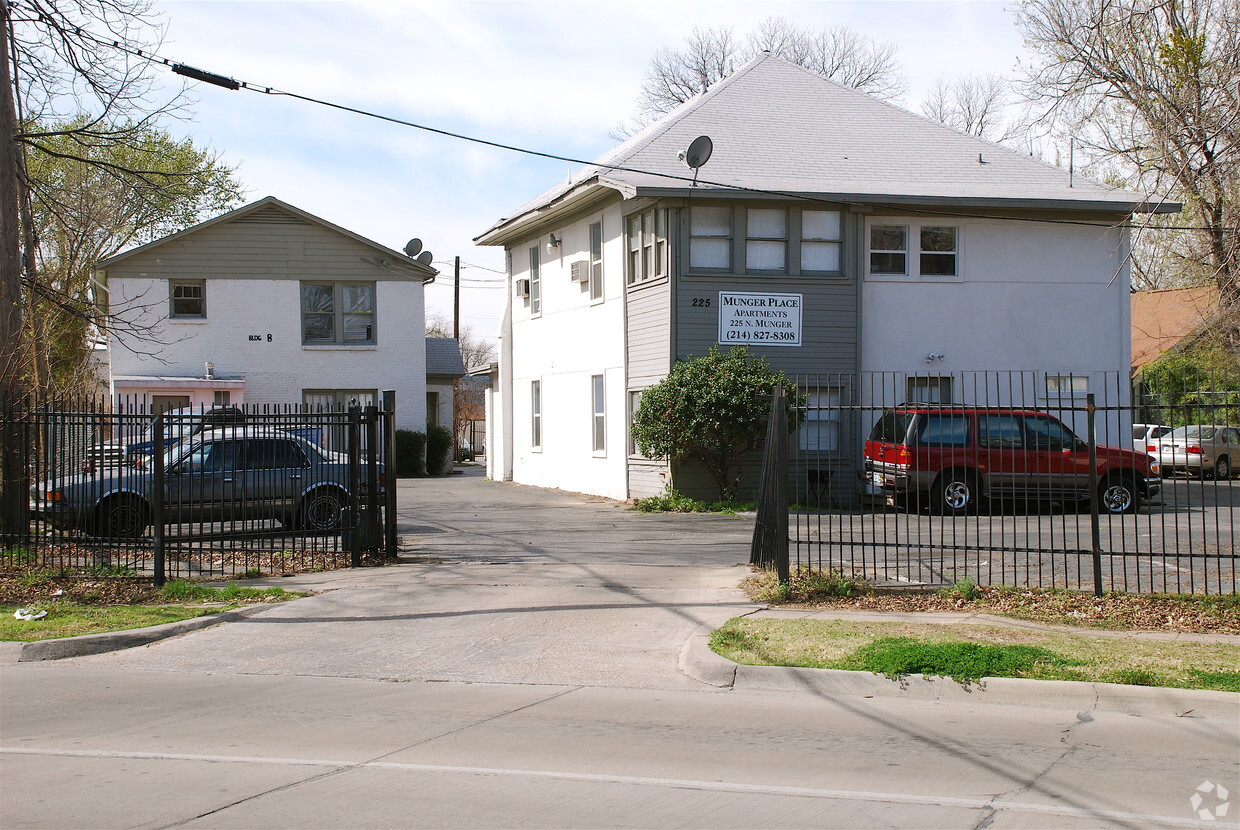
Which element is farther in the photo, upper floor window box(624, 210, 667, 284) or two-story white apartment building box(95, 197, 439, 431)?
two-story white apartment building box(95, 197, 439, 431)

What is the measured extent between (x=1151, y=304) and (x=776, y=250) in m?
28.9

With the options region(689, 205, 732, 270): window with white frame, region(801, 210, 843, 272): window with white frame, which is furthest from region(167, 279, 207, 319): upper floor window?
region(801, 210, 843, 272): window with white frame

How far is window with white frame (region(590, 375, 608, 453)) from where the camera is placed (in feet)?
82.1

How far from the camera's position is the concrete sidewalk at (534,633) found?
813cm

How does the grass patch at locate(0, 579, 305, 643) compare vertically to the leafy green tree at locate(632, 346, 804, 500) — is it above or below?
below

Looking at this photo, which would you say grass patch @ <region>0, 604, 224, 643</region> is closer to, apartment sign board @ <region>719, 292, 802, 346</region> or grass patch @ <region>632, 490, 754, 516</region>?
grass patch @ <region>632, 490, 754, 516</region>

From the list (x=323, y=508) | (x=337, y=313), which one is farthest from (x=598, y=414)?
(x=337, y=313)

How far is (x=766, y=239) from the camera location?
22.1 m

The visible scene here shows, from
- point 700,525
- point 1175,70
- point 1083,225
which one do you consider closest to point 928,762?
point 1175,70

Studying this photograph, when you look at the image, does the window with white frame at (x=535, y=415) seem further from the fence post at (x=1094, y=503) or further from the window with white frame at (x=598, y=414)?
the fence post at (x=1094, y=503)

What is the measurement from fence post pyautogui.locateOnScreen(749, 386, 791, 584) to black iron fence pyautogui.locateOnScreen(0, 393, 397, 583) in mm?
4784

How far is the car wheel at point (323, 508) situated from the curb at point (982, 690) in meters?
7.04

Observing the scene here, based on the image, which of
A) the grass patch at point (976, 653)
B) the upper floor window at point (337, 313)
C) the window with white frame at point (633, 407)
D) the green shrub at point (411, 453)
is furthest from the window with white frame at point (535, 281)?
the grass patch at point (976, 653)

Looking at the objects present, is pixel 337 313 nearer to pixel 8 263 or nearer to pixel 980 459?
pixel 8 263
